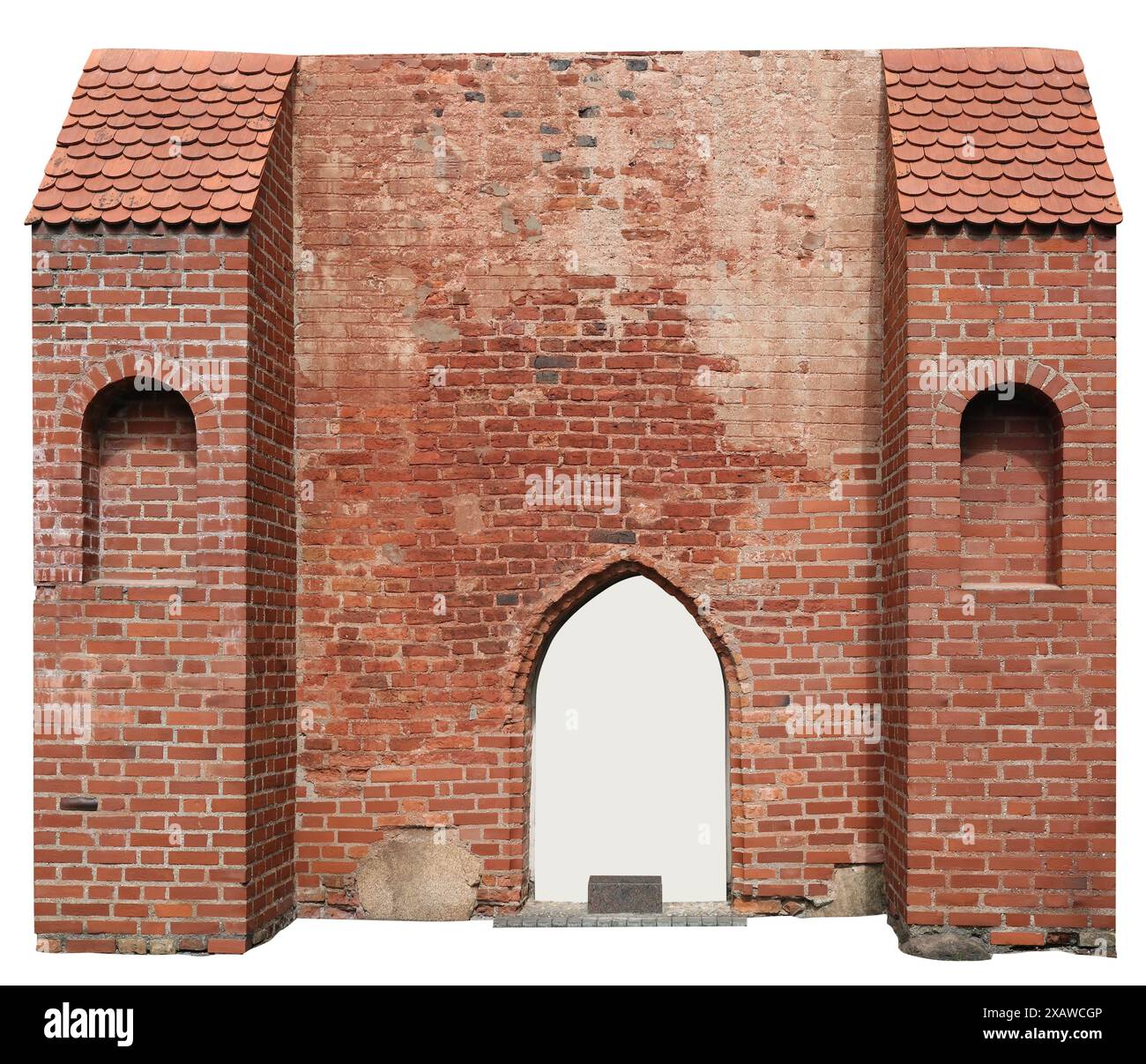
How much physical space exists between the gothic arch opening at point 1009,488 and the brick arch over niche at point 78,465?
14.1 ft

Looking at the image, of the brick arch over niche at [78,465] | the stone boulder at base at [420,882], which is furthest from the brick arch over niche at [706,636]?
the brick arch over niche at [78,465]

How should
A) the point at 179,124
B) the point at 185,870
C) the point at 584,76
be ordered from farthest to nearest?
the point at 584,76 < the point at 179,124 < the point at 185,870

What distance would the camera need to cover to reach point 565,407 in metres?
7.67

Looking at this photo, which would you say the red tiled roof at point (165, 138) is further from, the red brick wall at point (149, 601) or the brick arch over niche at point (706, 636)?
the brick arch over niche at point (706, 636)

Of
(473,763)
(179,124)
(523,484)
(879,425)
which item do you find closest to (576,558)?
(523,484)

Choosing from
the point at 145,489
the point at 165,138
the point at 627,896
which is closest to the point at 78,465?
the point at 145,489

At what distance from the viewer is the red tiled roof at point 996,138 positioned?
6.96 meters

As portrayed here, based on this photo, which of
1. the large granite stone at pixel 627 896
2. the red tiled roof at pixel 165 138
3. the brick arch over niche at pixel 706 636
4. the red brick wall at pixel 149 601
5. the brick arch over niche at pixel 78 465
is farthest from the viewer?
the brick arch over niche at pixel 706 636

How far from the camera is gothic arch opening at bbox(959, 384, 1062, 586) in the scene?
702cm

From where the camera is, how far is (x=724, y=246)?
25.3ft

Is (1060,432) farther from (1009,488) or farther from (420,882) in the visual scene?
(420,882)

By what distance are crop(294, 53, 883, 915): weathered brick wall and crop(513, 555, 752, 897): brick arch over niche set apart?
27 millimetres

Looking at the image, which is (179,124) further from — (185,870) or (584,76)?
(185,870)

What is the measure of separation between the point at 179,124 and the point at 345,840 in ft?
14.6
